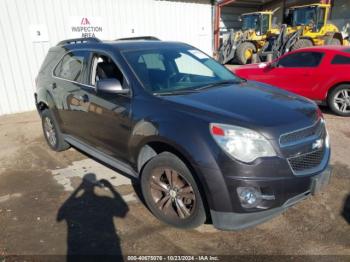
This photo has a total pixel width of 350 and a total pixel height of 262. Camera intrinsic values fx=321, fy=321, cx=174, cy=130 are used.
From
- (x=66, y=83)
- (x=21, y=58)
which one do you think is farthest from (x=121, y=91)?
(x=21, y=58)

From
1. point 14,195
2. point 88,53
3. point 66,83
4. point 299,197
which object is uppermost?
point 88,53

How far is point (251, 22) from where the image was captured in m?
19.6

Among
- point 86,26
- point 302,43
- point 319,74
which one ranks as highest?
point 86,26

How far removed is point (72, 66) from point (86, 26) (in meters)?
5.41

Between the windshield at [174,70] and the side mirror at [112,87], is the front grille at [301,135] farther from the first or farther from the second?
the side mirror at [112,87]

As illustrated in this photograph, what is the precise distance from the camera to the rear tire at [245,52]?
1769 centimetres

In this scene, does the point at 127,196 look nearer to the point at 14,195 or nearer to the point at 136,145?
the point at 136,145

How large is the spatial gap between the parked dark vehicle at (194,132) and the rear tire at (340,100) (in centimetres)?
379

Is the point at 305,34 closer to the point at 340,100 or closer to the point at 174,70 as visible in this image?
the point at 340,100

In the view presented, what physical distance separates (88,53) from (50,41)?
5510 millimetres

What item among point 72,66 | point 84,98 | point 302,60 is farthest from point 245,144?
point 302,60

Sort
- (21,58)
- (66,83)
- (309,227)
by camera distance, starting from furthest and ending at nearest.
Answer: (21,58) → (66,83) → (309,227)

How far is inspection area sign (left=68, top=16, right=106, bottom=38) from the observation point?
922cm

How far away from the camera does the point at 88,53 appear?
4.20 metres
